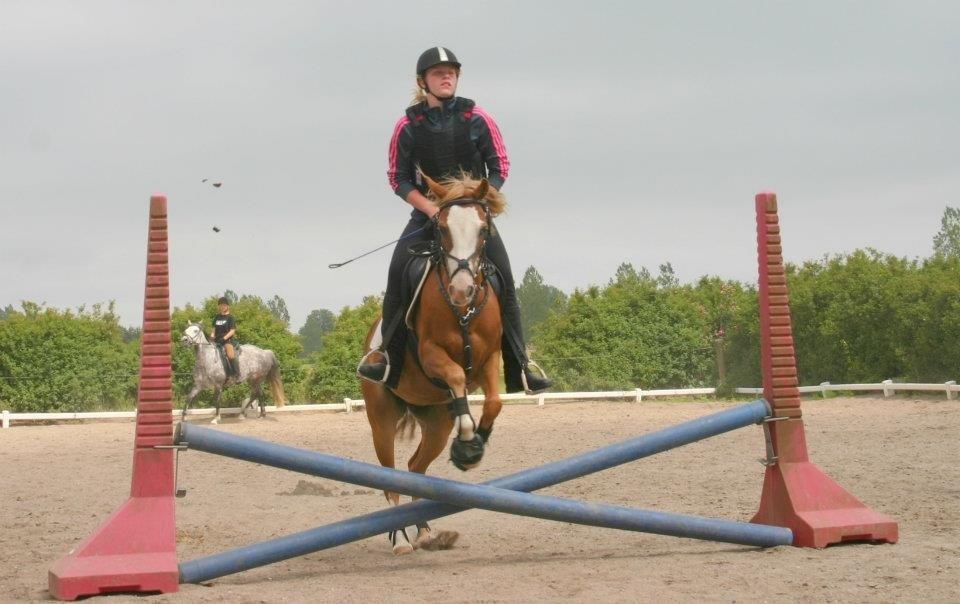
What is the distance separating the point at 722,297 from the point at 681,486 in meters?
18.5

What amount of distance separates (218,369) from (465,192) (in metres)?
15.6

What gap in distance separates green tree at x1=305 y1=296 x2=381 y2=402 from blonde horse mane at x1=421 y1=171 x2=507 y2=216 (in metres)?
17.5

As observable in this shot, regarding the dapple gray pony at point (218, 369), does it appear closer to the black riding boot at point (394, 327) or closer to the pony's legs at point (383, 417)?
the pony's legs at point (383, 417)

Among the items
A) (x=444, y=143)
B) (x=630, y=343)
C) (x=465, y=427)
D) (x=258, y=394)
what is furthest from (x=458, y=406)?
(x=630, y=343)

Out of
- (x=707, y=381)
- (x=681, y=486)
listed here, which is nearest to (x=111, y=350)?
(x=707, y=381)

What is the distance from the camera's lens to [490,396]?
5.87 m

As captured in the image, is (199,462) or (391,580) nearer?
(391,580)

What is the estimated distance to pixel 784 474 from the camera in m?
5.92

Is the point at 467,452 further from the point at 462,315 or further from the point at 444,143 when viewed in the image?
the point at 444,143

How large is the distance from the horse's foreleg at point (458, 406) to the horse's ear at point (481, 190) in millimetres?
879

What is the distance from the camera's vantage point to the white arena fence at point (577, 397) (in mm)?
19734

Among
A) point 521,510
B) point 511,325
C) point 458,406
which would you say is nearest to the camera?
point 521,510

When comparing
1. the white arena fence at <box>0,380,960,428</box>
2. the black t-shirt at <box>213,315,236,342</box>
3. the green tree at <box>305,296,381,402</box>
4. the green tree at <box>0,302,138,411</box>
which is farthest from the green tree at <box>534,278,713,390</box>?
the green tree at <box>0,302,138,411</box>

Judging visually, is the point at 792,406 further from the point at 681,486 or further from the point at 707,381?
the point at 707,381
